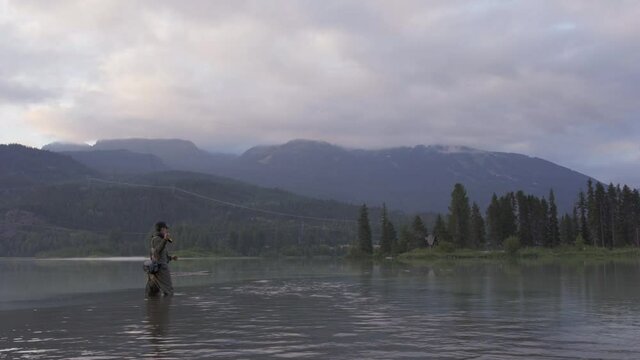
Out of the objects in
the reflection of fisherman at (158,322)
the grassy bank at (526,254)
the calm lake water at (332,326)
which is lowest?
the grassy bank at (526,254)

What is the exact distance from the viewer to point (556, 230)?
6668 inches

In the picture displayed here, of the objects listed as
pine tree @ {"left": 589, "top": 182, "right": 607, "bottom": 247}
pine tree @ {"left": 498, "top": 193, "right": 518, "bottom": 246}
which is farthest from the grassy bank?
pine tree @ {"left": 589, "top": 182, "right": 607, "bottom": 247}

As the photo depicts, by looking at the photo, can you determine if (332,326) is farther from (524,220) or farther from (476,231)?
(524,220)

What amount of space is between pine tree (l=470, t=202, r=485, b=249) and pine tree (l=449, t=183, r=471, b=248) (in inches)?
125

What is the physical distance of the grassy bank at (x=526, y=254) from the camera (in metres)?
140

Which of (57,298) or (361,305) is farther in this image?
(57,298)

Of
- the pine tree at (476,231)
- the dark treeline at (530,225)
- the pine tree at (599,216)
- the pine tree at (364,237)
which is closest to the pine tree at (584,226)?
the dark treeline at (530,225)

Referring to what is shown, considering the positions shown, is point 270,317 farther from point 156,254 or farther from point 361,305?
point 156,254

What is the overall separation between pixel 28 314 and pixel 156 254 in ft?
20.3

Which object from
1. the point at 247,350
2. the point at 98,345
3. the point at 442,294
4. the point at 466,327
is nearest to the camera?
the point at 247,350

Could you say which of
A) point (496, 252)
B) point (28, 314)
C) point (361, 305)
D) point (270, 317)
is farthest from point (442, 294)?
point (496, 252)

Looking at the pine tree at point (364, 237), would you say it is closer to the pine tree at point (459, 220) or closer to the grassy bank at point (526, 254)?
the pine tree at point (459, 220)

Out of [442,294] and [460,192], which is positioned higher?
[460,192]

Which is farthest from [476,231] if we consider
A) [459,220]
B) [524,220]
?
[524,220]
